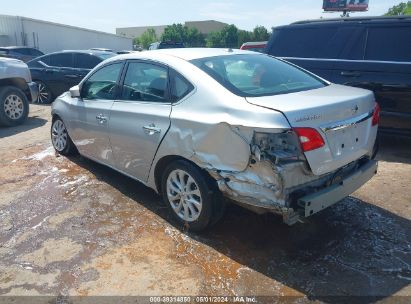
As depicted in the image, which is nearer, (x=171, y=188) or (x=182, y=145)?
(x=182, y=145)

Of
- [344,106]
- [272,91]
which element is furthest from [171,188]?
[344,106]

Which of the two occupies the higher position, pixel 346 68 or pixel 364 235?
pixel 346 68

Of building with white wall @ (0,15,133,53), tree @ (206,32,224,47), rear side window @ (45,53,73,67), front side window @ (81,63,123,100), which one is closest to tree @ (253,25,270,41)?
tree @ (206,32,224,47)

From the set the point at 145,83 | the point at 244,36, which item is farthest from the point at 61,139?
the point at 244,36

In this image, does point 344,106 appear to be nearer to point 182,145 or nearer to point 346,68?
point 182,145

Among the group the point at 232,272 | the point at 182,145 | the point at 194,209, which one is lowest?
the point at 232,272

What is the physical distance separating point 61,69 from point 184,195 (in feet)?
26.0

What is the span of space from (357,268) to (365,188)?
167 centimetres

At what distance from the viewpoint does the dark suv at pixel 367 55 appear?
514 centimetres

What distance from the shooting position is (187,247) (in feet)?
10.8

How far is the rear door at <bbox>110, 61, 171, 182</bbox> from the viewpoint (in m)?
3.54

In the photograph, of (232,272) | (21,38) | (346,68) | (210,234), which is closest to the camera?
(232,272)

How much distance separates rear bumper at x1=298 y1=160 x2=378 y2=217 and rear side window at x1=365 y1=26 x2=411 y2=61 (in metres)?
2.60

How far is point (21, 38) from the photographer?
26.8 meters
